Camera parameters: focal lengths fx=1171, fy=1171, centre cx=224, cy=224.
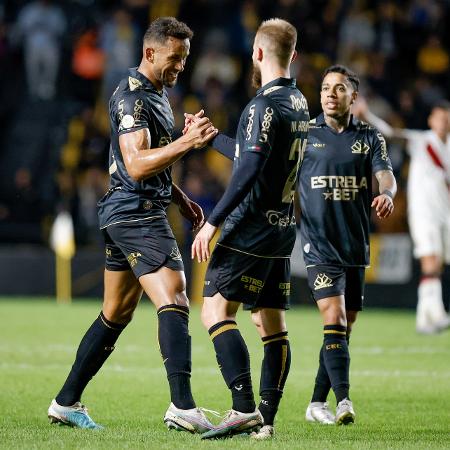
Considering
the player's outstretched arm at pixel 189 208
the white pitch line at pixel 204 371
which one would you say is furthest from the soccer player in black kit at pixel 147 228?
the white pitch line at pixel 204 371

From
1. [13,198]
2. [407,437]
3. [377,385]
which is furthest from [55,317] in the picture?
[407,437]

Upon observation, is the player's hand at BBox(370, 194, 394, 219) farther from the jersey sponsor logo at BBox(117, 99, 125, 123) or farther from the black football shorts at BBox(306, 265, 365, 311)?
the jersey sponsor logo at BBox(117, 99, 125, 123)

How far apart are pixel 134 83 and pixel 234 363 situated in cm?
178

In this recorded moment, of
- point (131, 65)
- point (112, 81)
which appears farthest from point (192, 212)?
point (112, 81)

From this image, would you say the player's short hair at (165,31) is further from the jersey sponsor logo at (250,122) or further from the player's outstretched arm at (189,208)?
the player's outstretched arm at (189,208)

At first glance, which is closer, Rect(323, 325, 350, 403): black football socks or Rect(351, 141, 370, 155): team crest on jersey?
Rect(323, 325, 350, 403): black football socks

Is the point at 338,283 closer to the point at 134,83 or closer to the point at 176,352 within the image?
the point at 176,352

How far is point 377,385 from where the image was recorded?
9.54 meters

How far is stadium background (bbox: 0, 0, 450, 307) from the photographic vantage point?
19.8 meters

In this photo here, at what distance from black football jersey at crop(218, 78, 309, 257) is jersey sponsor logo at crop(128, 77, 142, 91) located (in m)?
0.71

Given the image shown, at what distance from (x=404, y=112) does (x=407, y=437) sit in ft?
45.6

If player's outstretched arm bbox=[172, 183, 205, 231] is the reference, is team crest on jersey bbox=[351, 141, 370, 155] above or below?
above

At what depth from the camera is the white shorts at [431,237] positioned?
1376 centimetres

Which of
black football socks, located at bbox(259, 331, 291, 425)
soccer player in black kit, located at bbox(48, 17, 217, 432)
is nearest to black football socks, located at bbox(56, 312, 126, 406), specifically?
soccer player in black kit, located at bbox(48, 17, 217, 432)
